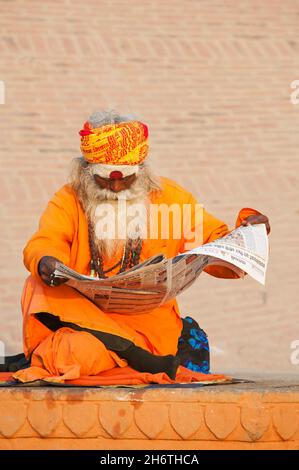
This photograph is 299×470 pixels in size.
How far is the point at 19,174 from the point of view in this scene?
10.2 metres

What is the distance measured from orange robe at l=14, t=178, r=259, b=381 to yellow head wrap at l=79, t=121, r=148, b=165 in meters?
0.18

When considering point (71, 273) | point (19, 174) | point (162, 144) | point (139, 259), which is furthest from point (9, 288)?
point (71, 273)

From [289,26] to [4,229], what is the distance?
390 cm

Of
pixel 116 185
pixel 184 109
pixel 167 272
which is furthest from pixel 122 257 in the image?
pixel 184 109

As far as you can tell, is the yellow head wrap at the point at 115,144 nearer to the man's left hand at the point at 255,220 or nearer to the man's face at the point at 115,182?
the man's face at the point at 115,182

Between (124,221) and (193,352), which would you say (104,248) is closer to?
(124,221)

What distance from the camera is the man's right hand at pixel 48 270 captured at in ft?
16.9

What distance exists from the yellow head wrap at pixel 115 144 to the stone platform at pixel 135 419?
117 cm

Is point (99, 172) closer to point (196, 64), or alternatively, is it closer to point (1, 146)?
point (1, 146)

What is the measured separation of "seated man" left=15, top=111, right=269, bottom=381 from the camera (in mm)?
5266

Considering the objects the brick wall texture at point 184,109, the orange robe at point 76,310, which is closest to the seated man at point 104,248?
the orange robe at point 76,310

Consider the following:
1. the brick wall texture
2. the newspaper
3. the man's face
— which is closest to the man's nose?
the man's face

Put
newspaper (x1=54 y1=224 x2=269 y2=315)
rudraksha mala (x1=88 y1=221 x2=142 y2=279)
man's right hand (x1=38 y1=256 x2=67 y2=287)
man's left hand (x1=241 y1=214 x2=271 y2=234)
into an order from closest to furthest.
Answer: newspaper (x1=54 y1=224 x2=269 y2=315), man's right hand (x1=38 y1=256 x2=67 y2=287), man's left hand (x1=241 y1=214 x2=271 y2=234), rudraksha mala (x1=88 y1=221 x2=142 y2=279)

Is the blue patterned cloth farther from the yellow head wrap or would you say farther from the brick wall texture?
the brick wall texture
